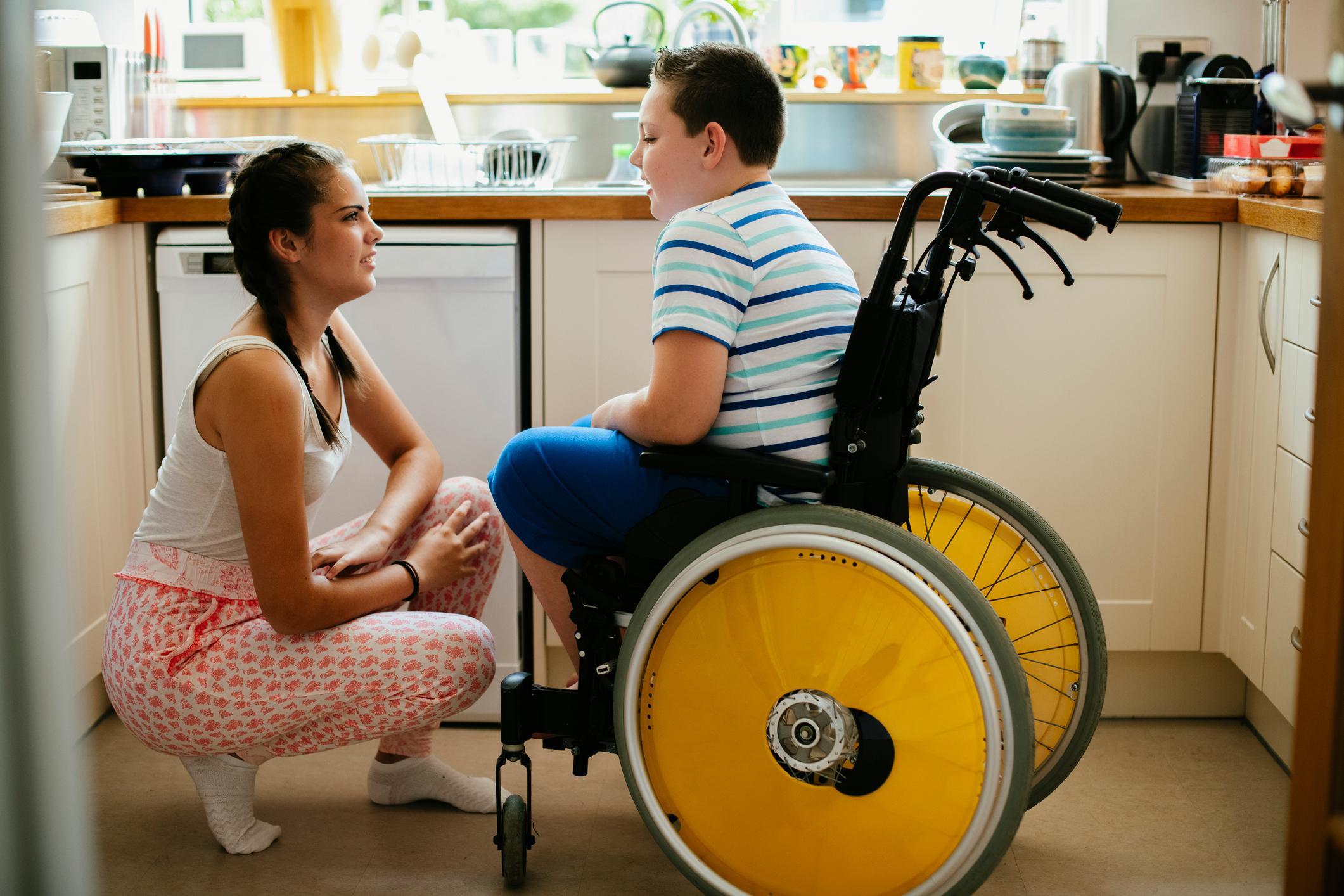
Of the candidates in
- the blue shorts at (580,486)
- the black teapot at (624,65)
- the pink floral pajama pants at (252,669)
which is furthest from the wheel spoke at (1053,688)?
the black teapot at (624,65)

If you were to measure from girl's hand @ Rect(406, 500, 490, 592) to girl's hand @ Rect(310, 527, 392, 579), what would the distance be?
5 cm

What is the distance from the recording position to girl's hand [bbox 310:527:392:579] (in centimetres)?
170

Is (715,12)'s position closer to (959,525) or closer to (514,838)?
(959,525)

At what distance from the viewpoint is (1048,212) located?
1.31m

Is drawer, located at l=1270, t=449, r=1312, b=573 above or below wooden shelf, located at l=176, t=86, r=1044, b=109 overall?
below

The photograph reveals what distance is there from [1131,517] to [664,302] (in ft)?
3.65

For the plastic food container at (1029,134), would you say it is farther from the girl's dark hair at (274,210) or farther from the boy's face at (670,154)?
the girl's dark hair at (274,210)

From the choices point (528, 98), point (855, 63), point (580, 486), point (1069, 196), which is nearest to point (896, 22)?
point (855, 63)

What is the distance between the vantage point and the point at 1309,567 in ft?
2.89

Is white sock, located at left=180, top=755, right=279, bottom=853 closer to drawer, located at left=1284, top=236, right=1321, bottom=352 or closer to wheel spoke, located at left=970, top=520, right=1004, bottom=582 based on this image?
wheel spoke, located at left=970, top=520, right=1004, bottom=582

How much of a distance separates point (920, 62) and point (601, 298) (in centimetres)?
109

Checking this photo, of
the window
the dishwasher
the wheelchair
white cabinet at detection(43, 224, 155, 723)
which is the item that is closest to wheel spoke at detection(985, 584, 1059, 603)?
the wheelchair

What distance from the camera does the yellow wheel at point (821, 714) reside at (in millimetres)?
1346

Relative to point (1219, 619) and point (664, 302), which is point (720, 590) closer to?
→ point (664, 302)
